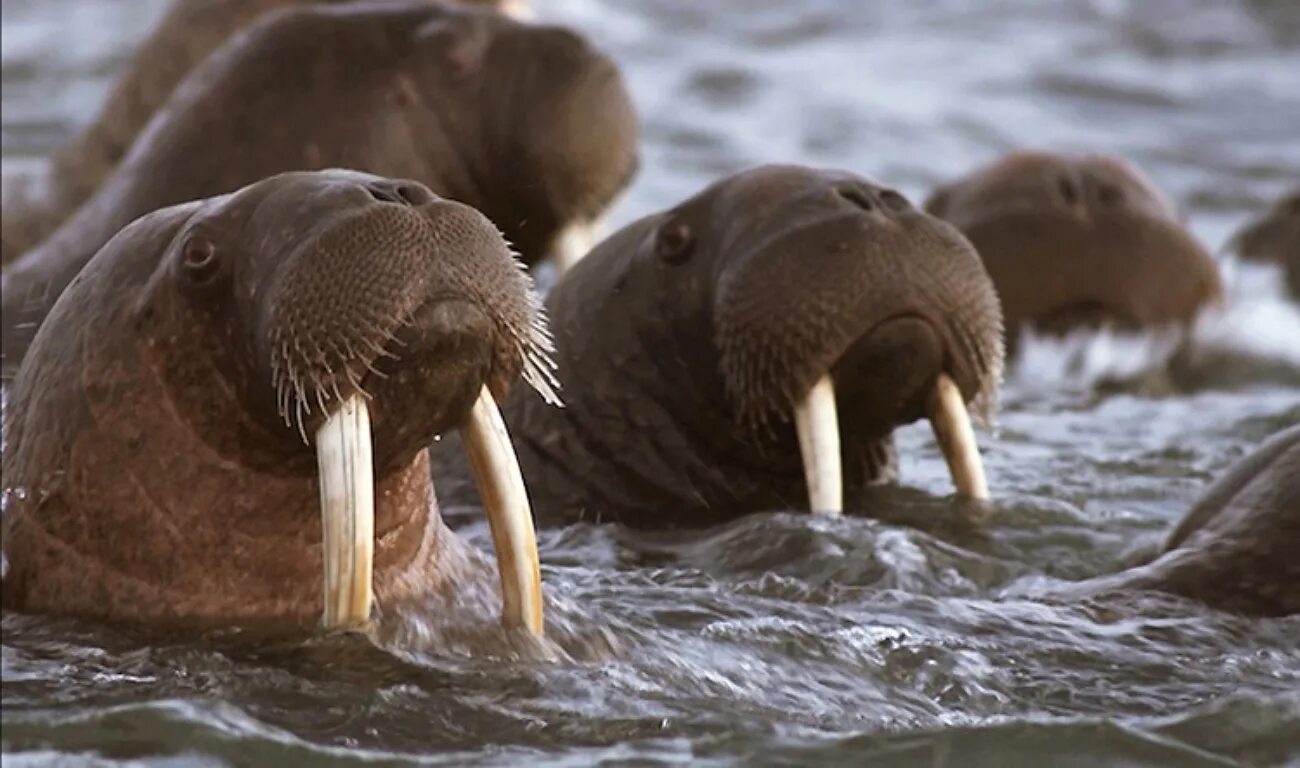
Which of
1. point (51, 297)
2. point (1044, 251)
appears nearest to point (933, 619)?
point (51, 297)

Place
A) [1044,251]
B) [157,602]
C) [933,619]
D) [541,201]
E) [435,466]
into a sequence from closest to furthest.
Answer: [157,602] < [933,619] < [435,466] < [541,201] < [1044,251]

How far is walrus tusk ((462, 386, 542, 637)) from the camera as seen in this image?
502 cm

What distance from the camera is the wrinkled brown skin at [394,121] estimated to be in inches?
320

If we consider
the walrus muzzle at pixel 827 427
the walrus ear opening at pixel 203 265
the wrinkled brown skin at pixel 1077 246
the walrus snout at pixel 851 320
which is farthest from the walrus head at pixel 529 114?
the walrus ear opening at pixel 203 265

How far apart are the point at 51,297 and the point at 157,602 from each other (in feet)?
9.60

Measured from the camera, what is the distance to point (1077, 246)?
1034cm

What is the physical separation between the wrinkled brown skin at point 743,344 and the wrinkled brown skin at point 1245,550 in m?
0.83

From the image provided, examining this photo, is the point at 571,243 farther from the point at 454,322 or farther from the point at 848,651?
the point at 454,322

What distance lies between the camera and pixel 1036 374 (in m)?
10.8

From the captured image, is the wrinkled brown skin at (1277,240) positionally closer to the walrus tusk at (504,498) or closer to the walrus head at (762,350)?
the walrus head at (762,350)

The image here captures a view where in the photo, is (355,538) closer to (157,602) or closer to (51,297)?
(157,602)

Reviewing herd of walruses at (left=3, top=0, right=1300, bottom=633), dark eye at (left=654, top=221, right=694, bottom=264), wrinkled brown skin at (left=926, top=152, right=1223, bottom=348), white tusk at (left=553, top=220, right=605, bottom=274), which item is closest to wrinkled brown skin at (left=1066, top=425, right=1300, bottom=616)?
herd of walruses at (left=3, top=0, right=1300, bottom=633)

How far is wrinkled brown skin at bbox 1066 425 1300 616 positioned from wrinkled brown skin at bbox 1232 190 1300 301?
7034 mm

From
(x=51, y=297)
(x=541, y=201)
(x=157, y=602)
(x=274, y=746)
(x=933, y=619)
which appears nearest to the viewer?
(x=274, y=746)
